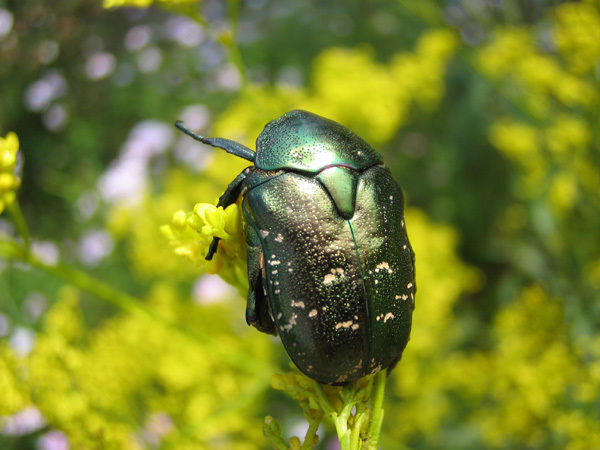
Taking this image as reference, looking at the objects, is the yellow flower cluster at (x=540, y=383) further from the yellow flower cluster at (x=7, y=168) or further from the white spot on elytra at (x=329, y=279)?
the yellow flower cluster at (x=7, y=168)

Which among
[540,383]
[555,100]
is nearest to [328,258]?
[540,383]

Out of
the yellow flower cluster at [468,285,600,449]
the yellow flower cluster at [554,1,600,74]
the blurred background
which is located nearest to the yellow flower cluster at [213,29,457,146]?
the blurred background

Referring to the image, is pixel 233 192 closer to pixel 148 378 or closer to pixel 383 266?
pixel 383 266

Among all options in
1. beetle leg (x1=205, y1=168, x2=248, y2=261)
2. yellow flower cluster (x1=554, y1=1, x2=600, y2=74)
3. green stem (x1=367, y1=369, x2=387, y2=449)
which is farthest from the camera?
yellow flower cluster (x1=554, y1=1, x2=600, y2=74)

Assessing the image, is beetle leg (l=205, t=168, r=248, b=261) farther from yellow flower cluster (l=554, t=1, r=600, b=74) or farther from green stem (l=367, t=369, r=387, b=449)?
yellow flower cluster (l=554, t=1, r=600, b=74)

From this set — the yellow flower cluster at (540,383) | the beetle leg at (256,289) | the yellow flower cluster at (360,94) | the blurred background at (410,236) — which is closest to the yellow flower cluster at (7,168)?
the blurred background at (410,236)

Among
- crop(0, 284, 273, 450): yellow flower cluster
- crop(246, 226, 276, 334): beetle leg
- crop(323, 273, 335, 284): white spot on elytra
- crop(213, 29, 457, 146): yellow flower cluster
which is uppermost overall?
crop(323, 273, 335, 284): white spot on elytra

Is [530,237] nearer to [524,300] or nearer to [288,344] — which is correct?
[524,300]
